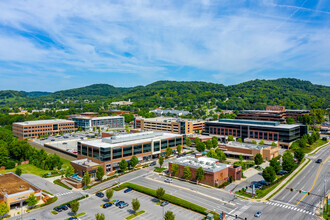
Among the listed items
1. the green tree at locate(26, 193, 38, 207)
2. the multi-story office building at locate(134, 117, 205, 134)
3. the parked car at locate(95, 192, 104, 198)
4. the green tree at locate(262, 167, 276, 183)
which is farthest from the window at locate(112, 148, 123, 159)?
the multi-story office building at locate(134, 117, 205, 134)

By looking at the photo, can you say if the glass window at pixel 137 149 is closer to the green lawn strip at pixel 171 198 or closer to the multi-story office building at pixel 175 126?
the green lawn strip at pixel 171 198

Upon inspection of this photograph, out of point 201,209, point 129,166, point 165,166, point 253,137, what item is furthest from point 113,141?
point 253,137

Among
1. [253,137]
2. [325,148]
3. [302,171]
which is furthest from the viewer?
[253,137]

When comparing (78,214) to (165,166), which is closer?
(78,214)

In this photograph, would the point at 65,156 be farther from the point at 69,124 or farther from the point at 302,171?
the point at 302,171

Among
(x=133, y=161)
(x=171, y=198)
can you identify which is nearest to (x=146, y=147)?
(x=133, y=161)

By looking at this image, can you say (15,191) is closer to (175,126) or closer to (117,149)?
(117,149)
